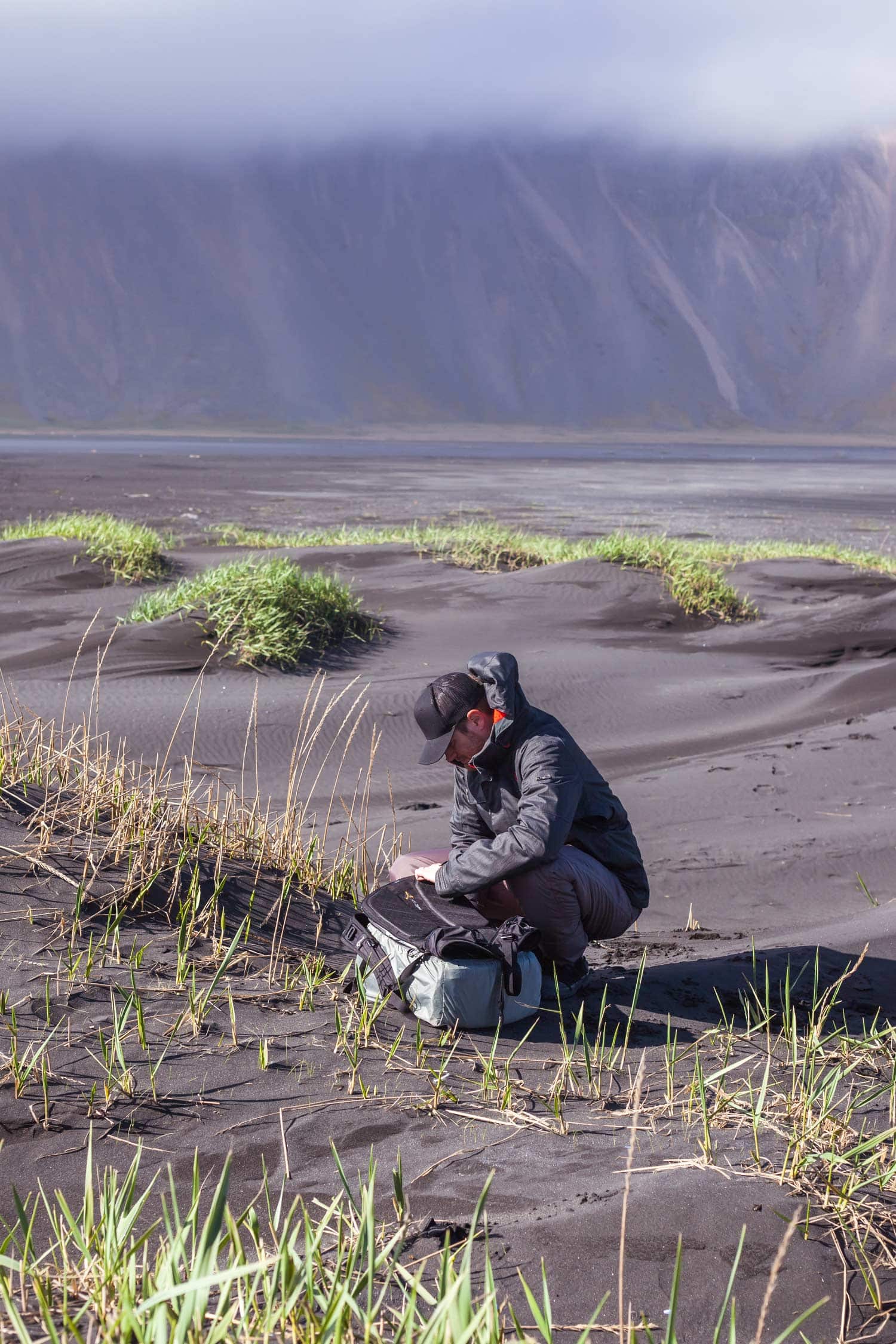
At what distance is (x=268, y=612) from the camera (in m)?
8.37

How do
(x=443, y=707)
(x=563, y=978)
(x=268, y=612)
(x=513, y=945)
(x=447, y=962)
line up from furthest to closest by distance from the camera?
(x=268, y=612) < (x=563, y=978) < (x=443, y=707) < (x=513, y=945) < (x=447, y=962)

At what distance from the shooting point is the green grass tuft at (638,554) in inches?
411

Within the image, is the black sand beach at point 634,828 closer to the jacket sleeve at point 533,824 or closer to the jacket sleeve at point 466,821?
the jacket sleeve at point 533,824

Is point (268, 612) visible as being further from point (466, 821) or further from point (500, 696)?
point (500, 696)

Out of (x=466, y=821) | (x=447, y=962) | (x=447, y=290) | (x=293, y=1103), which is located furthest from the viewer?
(x=447, y=290)

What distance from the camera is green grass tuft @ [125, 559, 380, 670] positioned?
27.1 feet

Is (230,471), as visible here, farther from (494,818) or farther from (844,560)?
(494,818)

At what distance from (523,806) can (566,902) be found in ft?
1.07

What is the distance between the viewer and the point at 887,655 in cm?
939

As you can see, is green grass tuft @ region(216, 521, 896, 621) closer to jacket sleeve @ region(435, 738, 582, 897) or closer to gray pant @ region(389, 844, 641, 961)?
gray pant @ region(389, 844, 641, 961)

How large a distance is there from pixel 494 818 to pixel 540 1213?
4.94 ft


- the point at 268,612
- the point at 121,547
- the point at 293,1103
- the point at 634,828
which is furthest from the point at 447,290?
the point at 293,1103

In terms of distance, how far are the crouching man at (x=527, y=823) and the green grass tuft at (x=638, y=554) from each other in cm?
688

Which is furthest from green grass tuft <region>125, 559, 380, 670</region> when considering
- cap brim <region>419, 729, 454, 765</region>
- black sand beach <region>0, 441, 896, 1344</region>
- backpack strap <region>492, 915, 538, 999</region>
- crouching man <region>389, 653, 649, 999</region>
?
backpack strap <region>492, 915, 538, 999</region>
